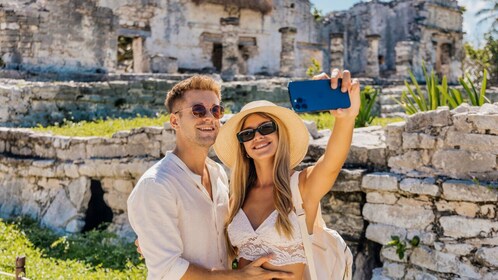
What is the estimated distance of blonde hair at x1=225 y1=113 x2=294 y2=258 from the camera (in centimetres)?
258

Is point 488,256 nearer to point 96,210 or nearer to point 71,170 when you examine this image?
point 96,210

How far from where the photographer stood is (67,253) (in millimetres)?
6000

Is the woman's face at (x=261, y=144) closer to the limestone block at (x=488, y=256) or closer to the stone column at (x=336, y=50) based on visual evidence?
the limestone block at (x=488, y=256)

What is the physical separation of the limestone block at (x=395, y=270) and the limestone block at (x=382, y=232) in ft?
0.61

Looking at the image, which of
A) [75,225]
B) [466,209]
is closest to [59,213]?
[75,225]

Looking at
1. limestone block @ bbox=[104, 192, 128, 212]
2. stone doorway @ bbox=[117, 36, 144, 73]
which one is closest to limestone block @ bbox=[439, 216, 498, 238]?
limestone block @ bbox=[104, 192, 128, 212]

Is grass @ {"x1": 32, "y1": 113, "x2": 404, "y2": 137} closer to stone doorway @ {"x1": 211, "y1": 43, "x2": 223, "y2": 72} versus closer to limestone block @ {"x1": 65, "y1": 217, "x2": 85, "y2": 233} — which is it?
limestone block @ {"x1": 65, "y1": 217, "x2": 85, "y2": 233}

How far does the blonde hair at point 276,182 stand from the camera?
2.58m

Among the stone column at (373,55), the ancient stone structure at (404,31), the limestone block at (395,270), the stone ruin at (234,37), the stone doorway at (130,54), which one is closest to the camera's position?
the limestone block at (395,270)

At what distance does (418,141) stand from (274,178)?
208 cm

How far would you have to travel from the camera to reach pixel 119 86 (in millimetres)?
9562

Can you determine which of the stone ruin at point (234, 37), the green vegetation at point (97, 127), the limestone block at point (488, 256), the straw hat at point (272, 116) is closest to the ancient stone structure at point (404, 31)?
the stone ruin at point (234, 37)

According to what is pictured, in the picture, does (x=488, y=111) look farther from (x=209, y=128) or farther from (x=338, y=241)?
(x=209, y=128)

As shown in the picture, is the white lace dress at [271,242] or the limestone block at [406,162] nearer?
the white lace dress at [271,242]
